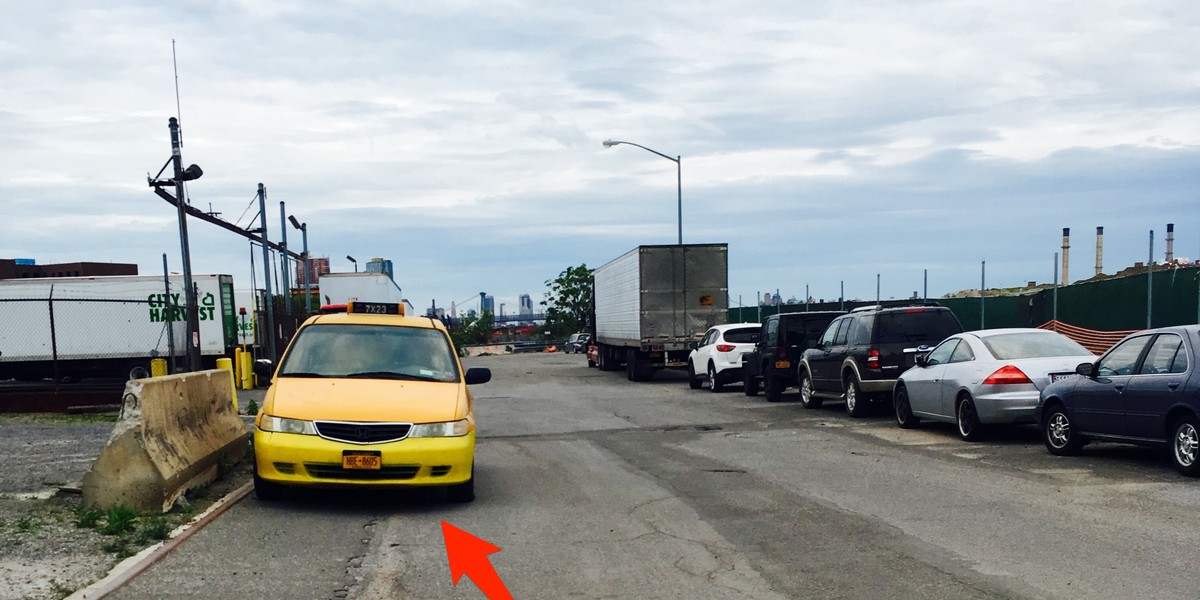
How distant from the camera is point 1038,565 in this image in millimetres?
7012

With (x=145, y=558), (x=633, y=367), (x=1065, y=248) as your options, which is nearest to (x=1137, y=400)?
(x=145, y=558)

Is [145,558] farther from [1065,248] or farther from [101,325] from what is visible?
[1065,248]

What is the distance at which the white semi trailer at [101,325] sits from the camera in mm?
31578

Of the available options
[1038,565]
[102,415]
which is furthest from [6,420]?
[1038,565]

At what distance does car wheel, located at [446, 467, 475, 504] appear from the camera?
9.80m

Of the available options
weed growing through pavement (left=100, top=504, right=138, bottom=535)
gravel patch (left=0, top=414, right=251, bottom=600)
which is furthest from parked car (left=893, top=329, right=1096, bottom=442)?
weed growing through pavement (left=100, top=504, right=138, bottom=535)

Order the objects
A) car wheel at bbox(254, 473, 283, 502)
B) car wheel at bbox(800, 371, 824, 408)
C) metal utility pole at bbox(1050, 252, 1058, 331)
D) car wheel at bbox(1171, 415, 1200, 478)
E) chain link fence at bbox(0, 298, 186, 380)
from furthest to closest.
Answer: chain link fence at bbox(0, 298, 186, 380)
car wheel at bbox(800, 371, 824, 408)
metal utility pole at bbox(1050, 252, 1058, 331)
car wheel at bbox(1171, 415, 1200, 478)
car wheel at bbox(254, 473, 283, 502)

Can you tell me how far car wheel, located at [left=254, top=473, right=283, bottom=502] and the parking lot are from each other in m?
0.13

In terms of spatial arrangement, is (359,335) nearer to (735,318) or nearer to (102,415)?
(102,415)

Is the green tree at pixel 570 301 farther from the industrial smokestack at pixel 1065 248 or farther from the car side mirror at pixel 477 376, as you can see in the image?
the car side mirror at pixel 477 376

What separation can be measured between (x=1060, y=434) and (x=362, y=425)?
7.77m

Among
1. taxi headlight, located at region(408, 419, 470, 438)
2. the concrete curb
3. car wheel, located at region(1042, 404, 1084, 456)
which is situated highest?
taxi headlight, located at region(408, 419, 470, 438)

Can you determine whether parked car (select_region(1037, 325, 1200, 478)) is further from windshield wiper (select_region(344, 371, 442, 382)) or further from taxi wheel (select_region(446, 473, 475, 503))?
windshield wiper (select_region(344, 371, 442, 382))

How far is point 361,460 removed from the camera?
9.10 meters
